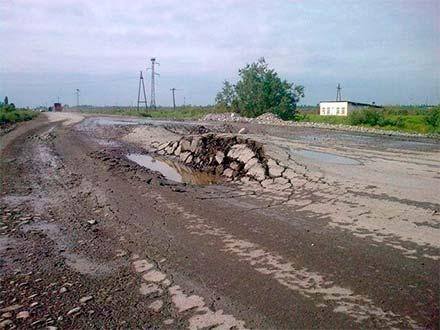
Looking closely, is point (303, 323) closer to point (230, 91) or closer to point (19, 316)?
point (19, 316)

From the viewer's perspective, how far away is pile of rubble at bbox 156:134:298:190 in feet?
33.4

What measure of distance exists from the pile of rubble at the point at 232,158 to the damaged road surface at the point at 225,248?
99 mm

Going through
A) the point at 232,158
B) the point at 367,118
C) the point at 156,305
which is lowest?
the point at 156,305

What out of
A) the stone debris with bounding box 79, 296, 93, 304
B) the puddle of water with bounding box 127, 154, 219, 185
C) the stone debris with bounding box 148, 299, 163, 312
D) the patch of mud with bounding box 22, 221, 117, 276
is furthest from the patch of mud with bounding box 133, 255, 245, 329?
the puddle of water with bounding box 127, 154, 219, 185

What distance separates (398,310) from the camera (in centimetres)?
368

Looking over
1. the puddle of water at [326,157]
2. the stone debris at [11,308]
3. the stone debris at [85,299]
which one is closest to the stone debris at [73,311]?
the stone debris at [85,299]

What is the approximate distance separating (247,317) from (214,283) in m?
0.80

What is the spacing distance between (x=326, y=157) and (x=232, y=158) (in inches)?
133

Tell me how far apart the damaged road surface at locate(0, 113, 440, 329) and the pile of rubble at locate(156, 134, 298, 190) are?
0.10m

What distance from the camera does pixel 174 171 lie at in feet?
42.3

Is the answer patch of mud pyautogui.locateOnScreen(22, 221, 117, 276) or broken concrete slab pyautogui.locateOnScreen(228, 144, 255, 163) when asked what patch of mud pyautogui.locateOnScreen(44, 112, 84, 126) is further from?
patch of mud pyautogui.locateOnScreen(22, 221, 117, 276)

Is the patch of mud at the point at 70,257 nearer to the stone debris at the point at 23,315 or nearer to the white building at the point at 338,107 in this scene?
the stone debris at the point at 23,315

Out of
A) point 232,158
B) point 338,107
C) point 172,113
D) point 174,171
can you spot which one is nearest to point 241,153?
point 232,158

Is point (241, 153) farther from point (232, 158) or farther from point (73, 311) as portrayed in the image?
point (73, 311)
